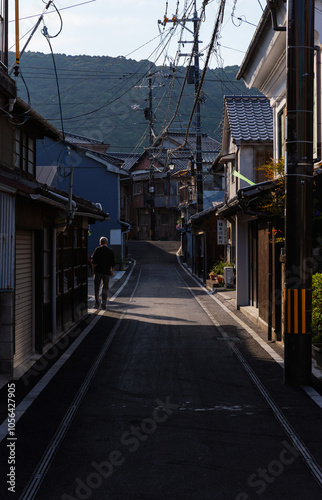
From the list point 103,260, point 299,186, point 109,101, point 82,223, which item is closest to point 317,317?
point 299,186

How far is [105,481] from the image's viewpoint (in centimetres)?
499

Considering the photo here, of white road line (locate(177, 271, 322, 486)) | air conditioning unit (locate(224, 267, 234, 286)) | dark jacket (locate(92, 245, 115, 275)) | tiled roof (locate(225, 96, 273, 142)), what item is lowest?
white road line (locate(177, 271, 322, 486))

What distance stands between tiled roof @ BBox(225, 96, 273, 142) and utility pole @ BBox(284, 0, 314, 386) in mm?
15956

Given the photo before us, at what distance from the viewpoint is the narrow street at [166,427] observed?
4926 millimetres

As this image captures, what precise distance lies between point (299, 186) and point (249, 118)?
1781 centimetres

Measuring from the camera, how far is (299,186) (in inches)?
337

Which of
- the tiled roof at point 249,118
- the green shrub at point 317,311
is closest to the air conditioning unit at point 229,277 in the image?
the tiled roof at point 249,118

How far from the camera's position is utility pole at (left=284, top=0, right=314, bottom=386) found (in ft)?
28.0

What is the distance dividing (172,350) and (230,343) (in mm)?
1495

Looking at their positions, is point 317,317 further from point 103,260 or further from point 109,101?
point 109,101

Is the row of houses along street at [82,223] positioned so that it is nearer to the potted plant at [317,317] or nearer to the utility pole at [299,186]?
the utility pole at [299,186]

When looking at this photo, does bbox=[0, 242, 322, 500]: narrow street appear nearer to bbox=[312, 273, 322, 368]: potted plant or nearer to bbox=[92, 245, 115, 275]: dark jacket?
bbox=[312, 273, 322, 368]: potted plant

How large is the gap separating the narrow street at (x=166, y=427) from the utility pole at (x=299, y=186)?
1.99ft

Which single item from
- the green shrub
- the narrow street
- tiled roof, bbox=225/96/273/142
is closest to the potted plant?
the green shrub
